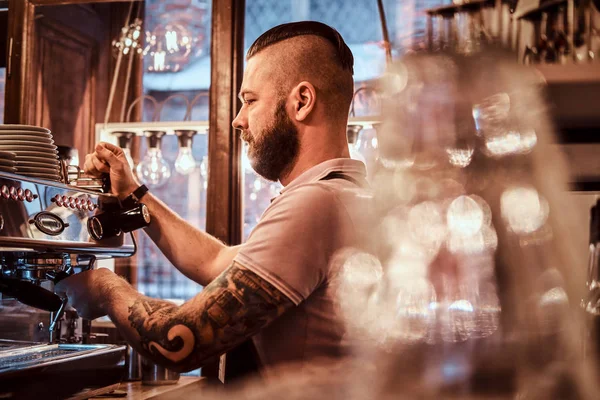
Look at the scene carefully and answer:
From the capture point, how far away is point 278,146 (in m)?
1.56

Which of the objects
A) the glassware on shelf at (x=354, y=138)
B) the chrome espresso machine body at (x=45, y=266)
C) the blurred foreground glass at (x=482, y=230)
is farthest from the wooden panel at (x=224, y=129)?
the blurred foreground glass at (x=482, y=230)

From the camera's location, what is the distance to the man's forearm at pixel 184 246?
6.07 feet

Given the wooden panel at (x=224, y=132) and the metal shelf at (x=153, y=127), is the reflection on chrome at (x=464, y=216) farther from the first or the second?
the metal shelf at (x=153, y=127)

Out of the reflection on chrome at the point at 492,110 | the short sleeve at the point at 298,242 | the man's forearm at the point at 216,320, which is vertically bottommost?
the man's forearm at the point at 216,320

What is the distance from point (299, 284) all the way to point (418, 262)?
70 cm

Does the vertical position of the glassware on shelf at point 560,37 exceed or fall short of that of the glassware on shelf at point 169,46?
it falls short

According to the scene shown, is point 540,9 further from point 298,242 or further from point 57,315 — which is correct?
point 57,315

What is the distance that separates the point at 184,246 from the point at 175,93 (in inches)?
46.0

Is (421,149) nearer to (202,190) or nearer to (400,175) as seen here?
(400,175)

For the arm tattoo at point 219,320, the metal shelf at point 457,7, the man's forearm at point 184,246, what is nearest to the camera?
the metal shelf at point 457,7

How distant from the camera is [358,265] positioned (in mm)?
694

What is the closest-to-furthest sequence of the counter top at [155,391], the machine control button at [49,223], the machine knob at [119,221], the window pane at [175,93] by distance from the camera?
1. the machine control button at [49,223]
2. the machine knob at [119,221]
3. the counter top at [155,391]
4. the window pane at [175,93]

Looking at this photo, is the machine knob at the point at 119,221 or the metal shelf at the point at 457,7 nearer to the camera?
the metal shelf at the point at 457,7

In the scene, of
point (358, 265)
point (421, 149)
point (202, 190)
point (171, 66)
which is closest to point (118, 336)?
point (202, 190)
